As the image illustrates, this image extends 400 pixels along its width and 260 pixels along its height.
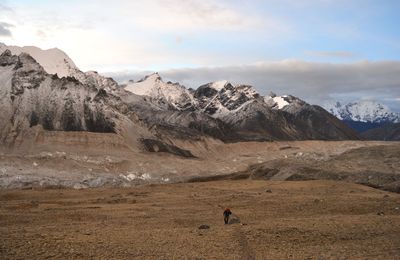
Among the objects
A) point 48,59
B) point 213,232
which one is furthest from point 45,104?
point 213,232

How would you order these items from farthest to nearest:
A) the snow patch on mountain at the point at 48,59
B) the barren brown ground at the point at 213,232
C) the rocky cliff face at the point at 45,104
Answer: the snow patch on mountain at the point at 48,59
the rocky cliff face at the point at 45,104
the barren brown ground at the point at 213,232

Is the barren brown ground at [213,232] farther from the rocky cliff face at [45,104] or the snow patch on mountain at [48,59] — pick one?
the snow patch on mountain at [48,59]

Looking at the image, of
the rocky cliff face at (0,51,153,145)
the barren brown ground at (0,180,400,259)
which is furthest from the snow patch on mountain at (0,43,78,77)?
the barren brown ground at (0,180,400,259)

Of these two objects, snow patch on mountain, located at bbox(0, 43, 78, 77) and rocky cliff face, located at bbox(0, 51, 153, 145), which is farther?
snow patch on mountain, located at bbox(0, 43, 78, 77)

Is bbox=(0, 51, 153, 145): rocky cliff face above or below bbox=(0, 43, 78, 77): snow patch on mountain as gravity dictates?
below

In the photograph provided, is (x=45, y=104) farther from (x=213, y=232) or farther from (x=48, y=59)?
(x=213, y=232)

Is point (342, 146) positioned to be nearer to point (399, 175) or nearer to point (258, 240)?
point (399, 175)

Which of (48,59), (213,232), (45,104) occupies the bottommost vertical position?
(213,232)

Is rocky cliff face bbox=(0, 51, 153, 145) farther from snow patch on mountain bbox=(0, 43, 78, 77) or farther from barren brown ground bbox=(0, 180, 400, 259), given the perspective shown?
barren brown ground bbox=(0, 180, 400, 259)

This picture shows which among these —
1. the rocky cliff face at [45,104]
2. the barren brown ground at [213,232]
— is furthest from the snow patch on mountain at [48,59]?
the barren brown ground at [213,232]

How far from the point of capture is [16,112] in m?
120

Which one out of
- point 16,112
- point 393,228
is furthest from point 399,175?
point 16,112

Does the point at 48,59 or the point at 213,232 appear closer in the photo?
the point at 213,232

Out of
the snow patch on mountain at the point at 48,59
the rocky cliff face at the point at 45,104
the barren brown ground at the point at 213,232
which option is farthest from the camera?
the snow patch on mountain at the point at 48,59
